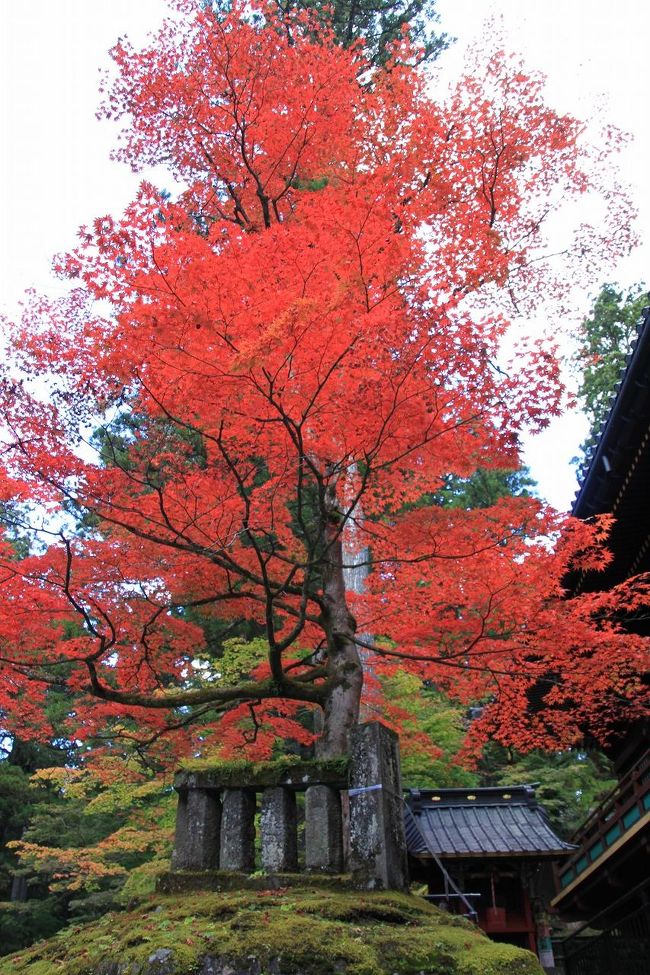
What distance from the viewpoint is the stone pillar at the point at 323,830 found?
4.89m

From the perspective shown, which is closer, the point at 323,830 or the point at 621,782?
the point at 323,830

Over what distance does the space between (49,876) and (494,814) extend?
16.6 meters

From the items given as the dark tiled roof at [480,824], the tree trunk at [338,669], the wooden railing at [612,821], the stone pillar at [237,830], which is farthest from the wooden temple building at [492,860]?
the stone pillar at [237,830]

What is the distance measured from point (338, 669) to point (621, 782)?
263 inches

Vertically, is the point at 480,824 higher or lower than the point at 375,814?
higher

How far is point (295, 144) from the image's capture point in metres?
10.6

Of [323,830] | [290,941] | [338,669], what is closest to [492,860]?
[338,669]

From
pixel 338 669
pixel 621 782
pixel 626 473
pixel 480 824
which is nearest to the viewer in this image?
pixel 338 669

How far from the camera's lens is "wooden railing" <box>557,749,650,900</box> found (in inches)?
394

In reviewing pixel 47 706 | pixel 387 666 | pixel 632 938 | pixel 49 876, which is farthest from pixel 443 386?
pixel 49 876

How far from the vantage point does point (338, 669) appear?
7160 millimetres

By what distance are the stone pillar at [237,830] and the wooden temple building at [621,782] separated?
5.34 metres

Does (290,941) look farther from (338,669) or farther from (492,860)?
(492,860)

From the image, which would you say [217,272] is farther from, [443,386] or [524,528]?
[524,528]
